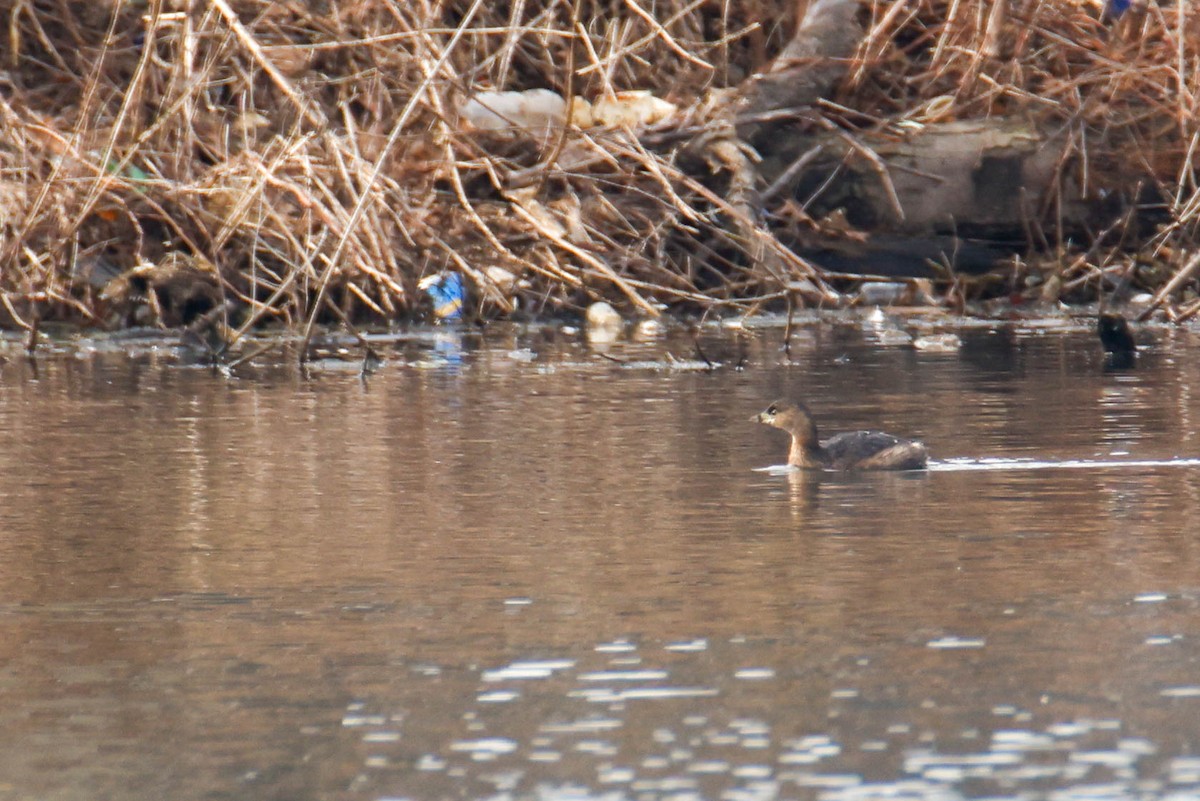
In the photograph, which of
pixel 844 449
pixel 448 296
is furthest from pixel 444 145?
pixel 844 449

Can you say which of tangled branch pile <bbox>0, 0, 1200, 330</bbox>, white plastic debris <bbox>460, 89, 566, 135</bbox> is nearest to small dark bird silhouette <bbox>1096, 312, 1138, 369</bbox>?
tangled branch pile <bbox>0, 0, 1200, 330</bbox>

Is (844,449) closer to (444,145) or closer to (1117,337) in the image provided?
(1117,337)

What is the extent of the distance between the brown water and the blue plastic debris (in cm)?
566

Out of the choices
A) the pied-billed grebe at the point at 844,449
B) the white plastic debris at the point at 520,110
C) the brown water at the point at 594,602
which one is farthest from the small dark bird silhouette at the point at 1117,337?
the white plastic debris at the point at 520,110

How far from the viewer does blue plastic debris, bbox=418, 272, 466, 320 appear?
55.7ft

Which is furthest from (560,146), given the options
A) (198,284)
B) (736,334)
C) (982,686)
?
(982,686)

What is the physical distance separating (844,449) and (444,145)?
8.12 metres

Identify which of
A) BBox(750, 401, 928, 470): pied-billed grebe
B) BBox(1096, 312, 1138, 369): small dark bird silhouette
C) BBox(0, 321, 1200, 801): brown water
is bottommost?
BBox(0, 321, 1200, 801): brown water

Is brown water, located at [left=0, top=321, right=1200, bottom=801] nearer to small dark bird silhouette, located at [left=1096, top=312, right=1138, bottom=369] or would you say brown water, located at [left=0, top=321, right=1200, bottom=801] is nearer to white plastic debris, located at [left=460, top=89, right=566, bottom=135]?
small dark bird silhouette, located at [left=1096, top=312, right=1138, bottom=369]

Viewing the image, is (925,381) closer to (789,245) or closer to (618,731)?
(789,245)

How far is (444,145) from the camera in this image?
16672 mm

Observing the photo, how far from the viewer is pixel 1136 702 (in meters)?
4.86

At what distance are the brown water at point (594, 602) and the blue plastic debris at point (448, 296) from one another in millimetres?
5663

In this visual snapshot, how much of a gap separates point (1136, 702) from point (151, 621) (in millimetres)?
2503
